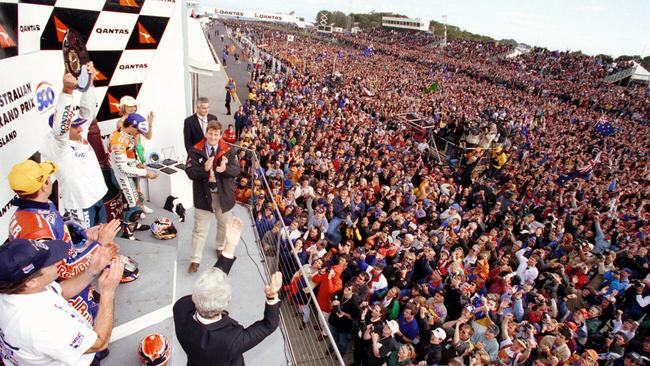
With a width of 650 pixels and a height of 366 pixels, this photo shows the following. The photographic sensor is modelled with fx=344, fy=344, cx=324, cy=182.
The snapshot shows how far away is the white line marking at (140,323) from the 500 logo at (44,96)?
2.19 metres

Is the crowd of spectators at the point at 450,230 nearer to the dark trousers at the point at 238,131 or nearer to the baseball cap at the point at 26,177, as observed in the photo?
the dark trousers at the point at 238,131

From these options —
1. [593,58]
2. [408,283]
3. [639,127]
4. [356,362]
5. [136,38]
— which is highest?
[593,58]

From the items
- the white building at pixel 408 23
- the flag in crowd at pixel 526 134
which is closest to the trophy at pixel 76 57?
the flag in crowd at pixel 526 134

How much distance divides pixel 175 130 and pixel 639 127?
2954cm

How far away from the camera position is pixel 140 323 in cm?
312

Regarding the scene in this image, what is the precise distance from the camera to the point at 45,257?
173 cm

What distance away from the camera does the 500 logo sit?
3277mm

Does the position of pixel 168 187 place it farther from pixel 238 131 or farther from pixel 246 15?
pixel 246 15

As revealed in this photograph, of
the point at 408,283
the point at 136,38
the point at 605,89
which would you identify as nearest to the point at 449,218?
the point at 408,283

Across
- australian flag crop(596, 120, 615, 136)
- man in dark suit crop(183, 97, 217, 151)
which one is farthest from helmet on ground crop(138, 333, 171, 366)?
australian flag crop(596, 120, 615, 136)

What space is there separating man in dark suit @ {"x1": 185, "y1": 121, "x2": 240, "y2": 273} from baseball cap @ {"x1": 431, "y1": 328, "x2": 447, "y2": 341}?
11.3 feet

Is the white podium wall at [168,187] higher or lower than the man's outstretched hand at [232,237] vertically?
lower

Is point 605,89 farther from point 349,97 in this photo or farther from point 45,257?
point 45,257

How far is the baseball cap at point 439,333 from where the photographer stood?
16.7 feet
